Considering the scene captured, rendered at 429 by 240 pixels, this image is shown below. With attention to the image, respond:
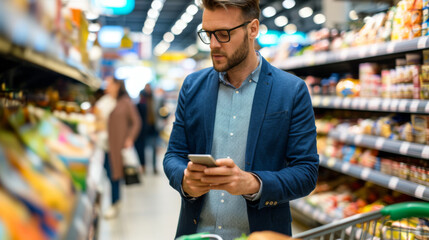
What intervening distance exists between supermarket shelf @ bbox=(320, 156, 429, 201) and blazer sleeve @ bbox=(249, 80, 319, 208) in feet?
4.66

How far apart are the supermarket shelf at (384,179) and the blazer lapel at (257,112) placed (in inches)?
62.6

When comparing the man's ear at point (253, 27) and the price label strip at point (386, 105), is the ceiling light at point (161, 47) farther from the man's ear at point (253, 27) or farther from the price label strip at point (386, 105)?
the man's ear at point (253, 27)

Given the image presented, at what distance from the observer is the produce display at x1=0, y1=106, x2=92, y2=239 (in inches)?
43.0

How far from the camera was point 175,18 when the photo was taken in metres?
21.2

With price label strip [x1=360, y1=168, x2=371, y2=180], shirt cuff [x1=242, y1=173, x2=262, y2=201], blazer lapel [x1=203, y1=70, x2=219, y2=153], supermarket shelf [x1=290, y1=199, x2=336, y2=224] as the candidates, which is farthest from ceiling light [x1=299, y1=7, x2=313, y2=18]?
shirt cuff [x1=242, y1=173, x2=262, y2=201]

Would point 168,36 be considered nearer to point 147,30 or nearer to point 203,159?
point 147,30

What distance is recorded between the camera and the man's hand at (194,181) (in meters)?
1.25

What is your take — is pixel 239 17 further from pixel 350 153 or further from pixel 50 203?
pixel 350 153

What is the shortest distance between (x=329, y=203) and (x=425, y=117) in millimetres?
1440

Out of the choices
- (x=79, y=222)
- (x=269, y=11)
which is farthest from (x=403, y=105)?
(x=269, y=11)

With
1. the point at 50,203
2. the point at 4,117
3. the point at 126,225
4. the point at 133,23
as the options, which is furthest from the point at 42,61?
the point at 133,23

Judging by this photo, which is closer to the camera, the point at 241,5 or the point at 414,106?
the point at 241,5

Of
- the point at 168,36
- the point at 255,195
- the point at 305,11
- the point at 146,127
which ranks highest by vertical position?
the point at 168,36

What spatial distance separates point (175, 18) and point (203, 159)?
69.1 feet
